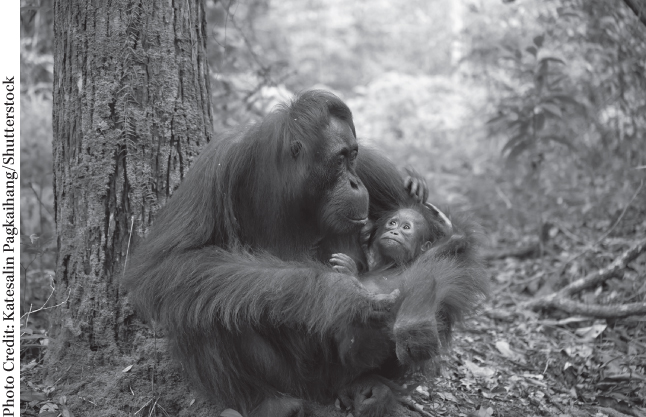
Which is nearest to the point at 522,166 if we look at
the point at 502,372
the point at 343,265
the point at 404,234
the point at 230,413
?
the point at 502,372

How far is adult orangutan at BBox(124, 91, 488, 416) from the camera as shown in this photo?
282 centimetres

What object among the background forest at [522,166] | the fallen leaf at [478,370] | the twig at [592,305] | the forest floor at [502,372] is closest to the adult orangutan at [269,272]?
the forest floor at [502,372]

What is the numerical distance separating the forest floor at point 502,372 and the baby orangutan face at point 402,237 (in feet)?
2.33

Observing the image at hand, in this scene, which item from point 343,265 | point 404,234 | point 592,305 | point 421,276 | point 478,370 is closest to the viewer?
point 421,276

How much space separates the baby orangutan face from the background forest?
0.62 metres

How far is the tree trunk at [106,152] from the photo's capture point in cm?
333

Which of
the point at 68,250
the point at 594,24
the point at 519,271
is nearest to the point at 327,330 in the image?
the point at 68,250

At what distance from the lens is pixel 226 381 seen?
291 centimetres

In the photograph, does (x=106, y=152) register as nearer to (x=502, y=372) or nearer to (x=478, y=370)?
(x=478, y=370)

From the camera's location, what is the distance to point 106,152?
3340mm

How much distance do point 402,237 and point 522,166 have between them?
5781mm

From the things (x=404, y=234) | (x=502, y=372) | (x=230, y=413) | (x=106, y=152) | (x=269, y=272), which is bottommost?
(x=502, y=372)

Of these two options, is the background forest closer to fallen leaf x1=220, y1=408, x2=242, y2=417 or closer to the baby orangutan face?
the baby orangutan face

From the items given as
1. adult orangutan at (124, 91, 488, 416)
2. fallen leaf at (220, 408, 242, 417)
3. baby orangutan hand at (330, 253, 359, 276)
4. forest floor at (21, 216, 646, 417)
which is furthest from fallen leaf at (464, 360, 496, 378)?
fallen leaf at (220, 408, 242, 417)
